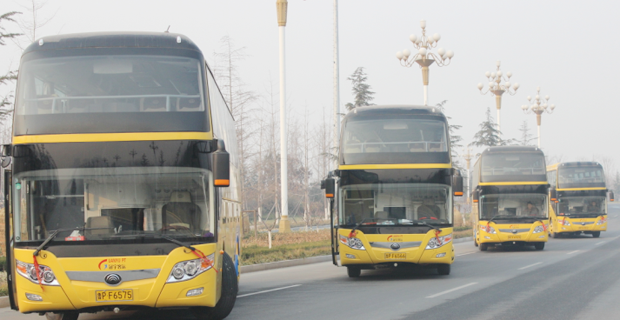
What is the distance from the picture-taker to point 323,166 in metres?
57.7

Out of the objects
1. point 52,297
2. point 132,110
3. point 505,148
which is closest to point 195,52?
point 132,110

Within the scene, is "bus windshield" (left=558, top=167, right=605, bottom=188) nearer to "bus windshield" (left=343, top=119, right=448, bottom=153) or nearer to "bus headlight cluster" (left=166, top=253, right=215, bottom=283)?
"bus windshield" (left=343, top=119, right=448, bottom=153)

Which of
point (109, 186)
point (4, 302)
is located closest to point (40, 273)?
point (109, 186)

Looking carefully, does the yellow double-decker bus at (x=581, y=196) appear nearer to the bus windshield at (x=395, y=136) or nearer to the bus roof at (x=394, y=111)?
the bus roof at (x=394, y=111)

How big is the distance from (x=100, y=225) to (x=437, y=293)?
683 cm

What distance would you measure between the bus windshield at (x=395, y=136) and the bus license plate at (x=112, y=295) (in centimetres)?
820

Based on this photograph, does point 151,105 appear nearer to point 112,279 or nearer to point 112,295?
point 112,279

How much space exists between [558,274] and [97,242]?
11682 mm

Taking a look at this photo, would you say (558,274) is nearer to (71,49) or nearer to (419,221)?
(419,221)

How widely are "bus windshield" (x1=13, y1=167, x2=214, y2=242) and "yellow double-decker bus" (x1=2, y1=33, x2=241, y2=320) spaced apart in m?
0.01

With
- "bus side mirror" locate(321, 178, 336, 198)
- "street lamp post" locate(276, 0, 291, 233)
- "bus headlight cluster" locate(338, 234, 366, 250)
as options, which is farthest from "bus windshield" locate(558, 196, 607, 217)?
"bus side mirror" locate(321, 178, 336, 198)

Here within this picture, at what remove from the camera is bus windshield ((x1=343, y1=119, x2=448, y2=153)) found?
50.1 feet

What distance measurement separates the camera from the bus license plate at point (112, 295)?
7.89 meters

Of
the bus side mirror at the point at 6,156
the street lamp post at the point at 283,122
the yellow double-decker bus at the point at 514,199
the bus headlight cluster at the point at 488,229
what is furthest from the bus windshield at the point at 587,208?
the bus side mirror at the point at 6,156
